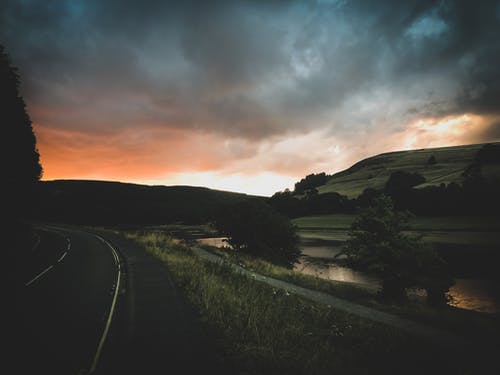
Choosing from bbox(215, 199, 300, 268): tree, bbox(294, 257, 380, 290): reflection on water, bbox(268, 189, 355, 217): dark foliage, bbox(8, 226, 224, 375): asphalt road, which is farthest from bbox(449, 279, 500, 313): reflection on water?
bbox(268, 189, 355, 217): dark foliage

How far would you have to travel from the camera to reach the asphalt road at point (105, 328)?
5.26 metres

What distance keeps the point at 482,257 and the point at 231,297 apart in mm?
43314

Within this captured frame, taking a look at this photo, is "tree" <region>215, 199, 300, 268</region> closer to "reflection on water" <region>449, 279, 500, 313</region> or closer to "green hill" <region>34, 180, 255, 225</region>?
"reflection on water" <region>449, 279, 500, 313</region>

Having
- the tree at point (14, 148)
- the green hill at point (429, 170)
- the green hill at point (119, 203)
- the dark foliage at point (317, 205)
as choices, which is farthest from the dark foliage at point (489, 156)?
the tree at point (14, 148)

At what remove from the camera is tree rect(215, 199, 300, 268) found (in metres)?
38.0

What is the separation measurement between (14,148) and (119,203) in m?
124

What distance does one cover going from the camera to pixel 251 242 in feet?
128

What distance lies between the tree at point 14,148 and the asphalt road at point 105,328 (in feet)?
43.2

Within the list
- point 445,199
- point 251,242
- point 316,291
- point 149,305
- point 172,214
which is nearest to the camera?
point 149,305

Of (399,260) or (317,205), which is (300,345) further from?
(317,205)

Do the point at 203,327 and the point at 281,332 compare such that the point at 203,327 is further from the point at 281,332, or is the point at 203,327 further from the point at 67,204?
the point at 67,204

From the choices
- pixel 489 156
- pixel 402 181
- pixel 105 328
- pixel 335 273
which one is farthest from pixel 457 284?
pixel 489 156

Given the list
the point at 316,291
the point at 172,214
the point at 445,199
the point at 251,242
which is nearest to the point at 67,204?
the point at 172,214

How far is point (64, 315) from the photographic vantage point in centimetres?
789
